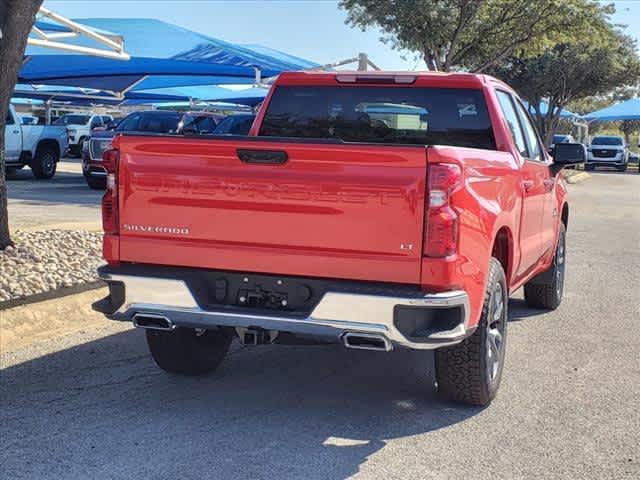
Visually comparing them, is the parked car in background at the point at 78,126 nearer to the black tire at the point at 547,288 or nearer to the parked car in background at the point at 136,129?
the parked car in background at the point at 136,129

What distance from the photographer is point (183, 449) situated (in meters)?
4.38

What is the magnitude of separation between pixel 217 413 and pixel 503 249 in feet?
6.93

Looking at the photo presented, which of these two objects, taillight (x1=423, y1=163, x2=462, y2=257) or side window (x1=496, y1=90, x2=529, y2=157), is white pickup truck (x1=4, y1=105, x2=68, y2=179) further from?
taillight (x1=423, y1=163, x2=462, y2=257)

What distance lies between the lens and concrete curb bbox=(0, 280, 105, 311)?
22.3 feet

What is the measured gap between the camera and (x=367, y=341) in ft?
14.4

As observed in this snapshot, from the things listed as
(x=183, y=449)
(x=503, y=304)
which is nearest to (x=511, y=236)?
(x=503, y=304)

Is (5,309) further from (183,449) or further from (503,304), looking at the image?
(503,304)

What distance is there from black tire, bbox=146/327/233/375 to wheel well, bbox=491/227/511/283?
182 centimetres

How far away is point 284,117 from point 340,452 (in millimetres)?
2960

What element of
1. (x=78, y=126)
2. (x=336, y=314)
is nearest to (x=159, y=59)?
(x=336, y=314)

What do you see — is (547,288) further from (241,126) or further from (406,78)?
(241,126)

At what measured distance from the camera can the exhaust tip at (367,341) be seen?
4.35m

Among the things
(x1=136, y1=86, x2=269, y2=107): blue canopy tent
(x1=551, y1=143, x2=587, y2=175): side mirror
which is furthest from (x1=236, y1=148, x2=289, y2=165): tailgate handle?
(x1=136, y1=86, x2=269, y2=107): blue canopy tent

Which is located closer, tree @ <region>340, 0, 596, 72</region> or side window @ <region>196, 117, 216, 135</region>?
side window @ <region>196, 117, 216, 135</region>
